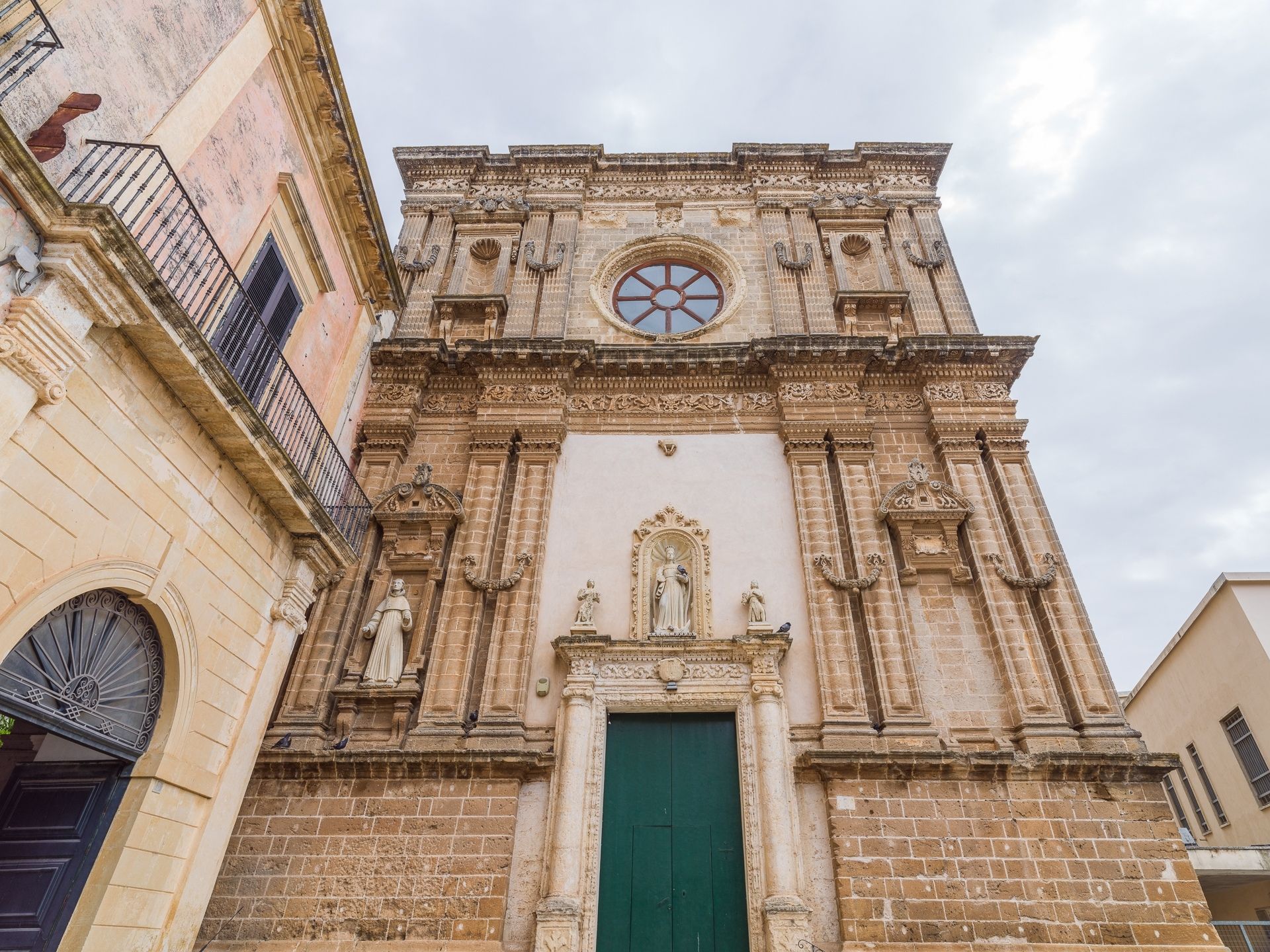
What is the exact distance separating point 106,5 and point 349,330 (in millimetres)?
5240

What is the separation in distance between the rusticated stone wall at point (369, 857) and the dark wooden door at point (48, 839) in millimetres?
2251

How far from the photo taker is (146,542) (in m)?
5.65

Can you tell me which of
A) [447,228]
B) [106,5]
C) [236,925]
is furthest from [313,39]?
[236,925]

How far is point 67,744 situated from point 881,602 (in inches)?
327

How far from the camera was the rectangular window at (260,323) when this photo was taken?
684 centimetres

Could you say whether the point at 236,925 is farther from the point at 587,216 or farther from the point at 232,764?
the point at 587,216

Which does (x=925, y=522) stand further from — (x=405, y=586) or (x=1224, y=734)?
(x=1224, y=734)

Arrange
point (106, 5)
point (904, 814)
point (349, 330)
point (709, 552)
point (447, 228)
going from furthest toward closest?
point (447, 228)
point (349, 330)
point (709, 552)
point (904, 814)
point (106, 5)

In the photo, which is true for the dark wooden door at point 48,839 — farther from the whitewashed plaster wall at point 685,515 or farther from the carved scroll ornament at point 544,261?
the carved scroll ornament at point 544,261

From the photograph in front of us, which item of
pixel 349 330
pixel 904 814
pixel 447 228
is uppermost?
pixel 447 228

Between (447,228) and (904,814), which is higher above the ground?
(447,228)

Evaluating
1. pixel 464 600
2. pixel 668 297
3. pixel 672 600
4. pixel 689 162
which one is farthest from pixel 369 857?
pixel 689 162

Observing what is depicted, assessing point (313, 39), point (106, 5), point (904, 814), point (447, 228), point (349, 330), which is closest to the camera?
point (106, 5)

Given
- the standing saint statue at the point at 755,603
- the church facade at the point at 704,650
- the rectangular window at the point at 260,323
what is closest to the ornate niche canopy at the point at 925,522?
the church facade at the point at 704,650
